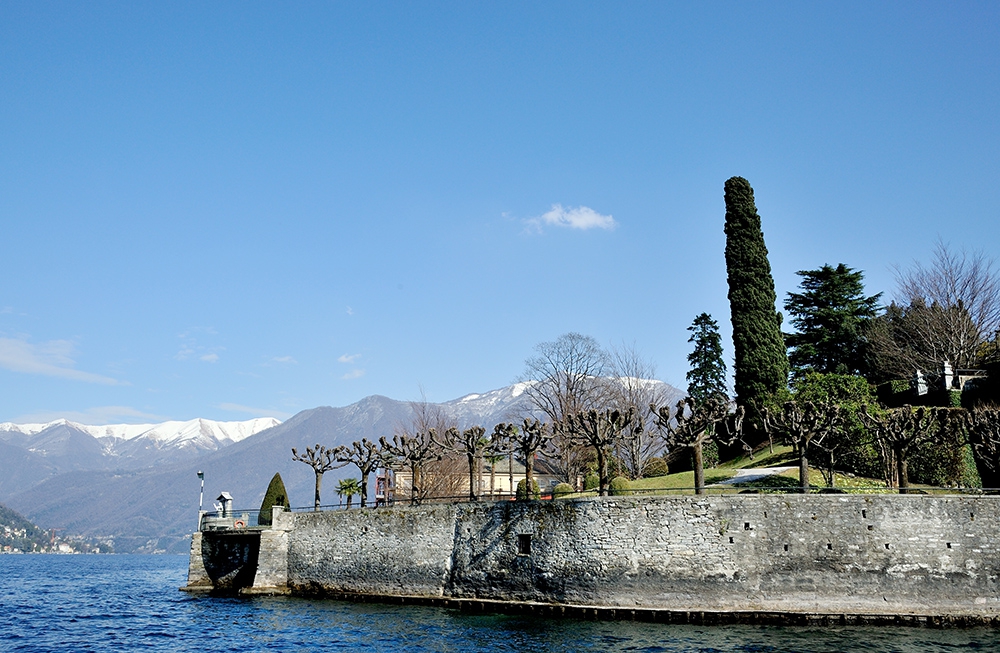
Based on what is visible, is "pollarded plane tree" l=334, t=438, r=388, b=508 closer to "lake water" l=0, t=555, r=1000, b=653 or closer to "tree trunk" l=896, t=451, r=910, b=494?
"lake water" l=0, t=555, r=1000, b=653

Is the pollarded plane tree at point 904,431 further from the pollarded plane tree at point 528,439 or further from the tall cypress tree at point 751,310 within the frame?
the pollarded plane tree at point 528,439

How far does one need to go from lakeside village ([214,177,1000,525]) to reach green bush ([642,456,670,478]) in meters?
0.16

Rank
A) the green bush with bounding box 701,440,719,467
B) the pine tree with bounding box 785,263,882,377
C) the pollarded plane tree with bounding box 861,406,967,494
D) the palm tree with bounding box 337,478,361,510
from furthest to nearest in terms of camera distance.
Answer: the pine tree with bounding box 785,263,882,377
the green bush with bounding box 701,440,719,467
the palm tree with bounding box 337,478,361,510
the pollarded plane tree with bounding box 861,406,967,494

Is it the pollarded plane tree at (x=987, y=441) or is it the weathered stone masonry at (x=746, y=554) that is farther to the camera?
the pollarded plane tree at (x=987, y=441)

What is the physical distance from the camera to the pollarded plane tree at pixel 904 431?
1374 inches

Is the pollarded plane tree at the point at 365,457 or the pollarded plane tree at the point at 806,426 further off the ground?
the pollarded plane tree at the point at 806,426

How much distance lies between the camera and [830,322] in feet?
216

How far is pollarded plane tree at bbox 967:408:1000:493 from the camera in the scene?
121ft

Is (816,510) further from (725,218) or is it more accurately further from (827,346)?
(827,346)

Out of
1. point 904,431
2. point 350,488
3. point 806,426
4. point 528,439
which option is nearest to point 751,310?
point 806,426

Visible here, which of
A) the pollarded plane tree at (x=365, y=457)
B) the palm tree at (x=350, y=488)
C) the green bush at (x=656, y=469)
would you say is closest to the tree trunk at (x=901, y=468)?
the green bush at (x=656, y=469)

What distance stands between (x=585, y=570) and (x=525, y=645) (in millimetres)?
6199

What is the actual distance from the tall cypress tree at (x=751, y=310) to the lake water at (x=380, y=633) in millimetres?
24649

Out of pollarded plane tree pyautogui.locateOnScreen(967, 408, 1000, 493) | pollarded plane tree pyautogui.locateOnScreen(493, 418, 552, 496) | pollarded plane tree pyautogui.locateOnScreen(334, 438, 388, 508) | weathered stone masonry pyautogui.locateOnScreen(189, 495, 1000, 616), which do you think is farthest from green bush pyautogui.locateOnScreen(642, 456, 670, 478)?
weathered stone masonry pyautogui.locateOnScreen(189, 495, 1000, 616)
